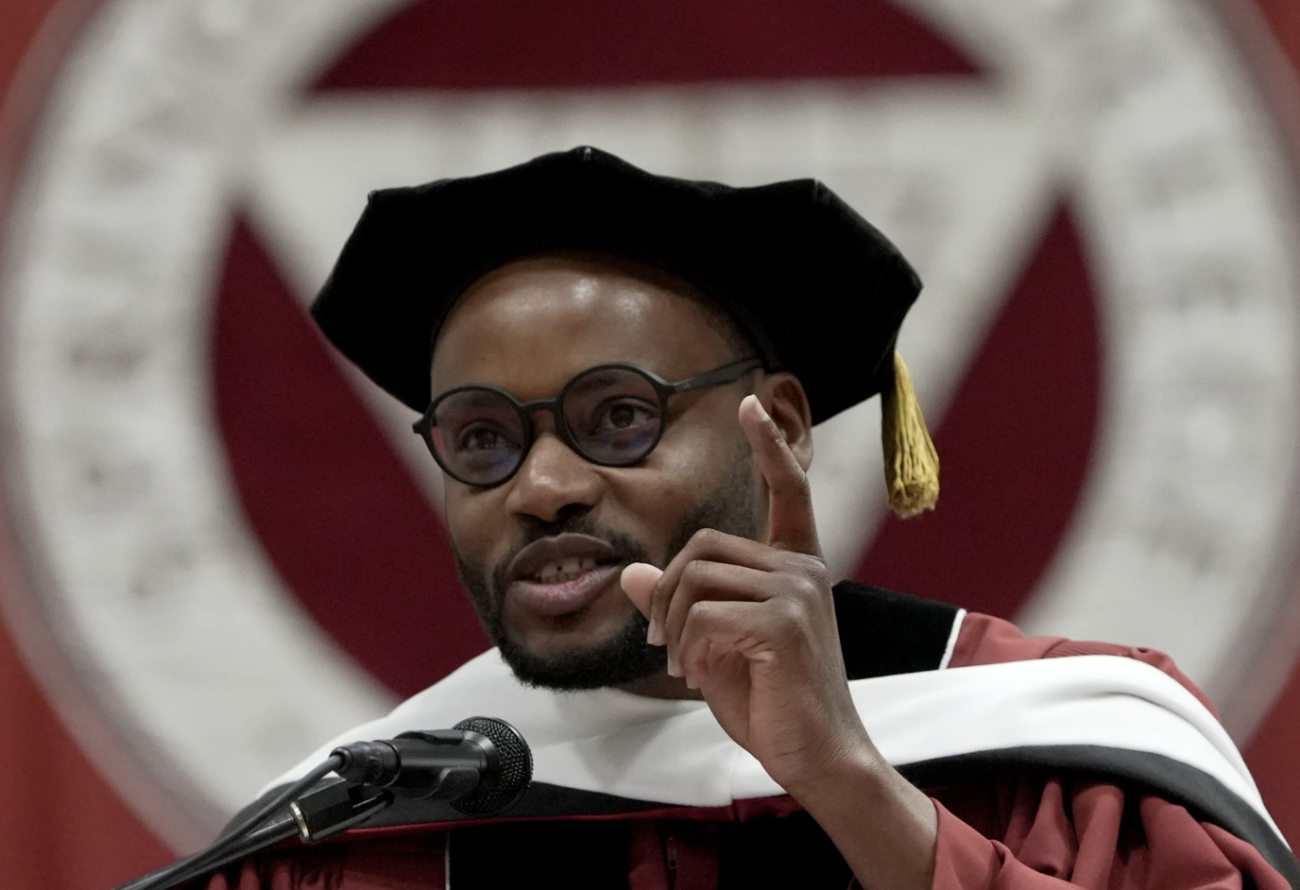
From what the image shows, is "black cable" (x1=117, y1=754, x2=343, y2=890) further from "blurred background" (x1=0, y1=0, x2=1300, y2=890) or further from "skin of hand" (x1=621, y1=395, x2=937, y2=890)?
"blurred background" (x1=0, y1=0, x2=1300, y2=890)

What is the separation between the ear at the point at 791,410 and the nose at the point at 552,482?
349 mm

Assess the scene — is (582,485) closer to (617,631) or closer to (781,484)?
(617,631)

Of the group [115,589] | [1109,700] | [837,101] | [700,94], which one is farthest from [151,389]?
[1109,700]

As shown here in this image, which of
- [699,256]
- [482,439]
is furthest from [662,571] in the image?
[699,256]

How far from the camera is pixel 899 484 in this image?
2.07 meters

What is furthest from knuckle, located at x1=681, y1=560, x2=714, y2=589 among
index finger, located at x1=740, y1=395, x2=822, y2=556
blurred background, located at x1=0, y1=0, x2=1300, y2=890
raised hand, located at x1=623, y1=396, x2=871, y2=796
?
blurred background, located at x1=0, y1=0, x2=1300, y2=890

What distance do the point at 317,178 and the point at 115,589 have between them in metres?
0.88

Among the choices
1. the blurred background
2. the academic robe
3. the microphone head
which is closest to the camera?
the microphone head

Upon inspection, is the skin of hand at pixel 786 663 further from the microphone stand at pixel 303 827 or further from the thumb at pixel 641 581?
the microphone stand at pixel 303 827

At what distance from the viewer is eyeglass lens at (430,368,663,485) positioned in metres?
1.81

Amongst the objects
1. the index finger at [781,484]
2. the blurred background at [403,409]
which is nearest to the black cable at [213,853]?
the index finger at [781,484]

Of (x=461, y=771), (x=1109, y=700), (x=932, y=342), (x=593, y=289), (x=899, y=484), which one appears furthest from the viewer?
(x=932, y=342)

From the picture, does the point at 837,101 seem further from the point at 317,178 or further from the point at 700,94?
the point at 317,178

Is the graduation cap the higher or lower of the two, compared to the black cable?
higher
